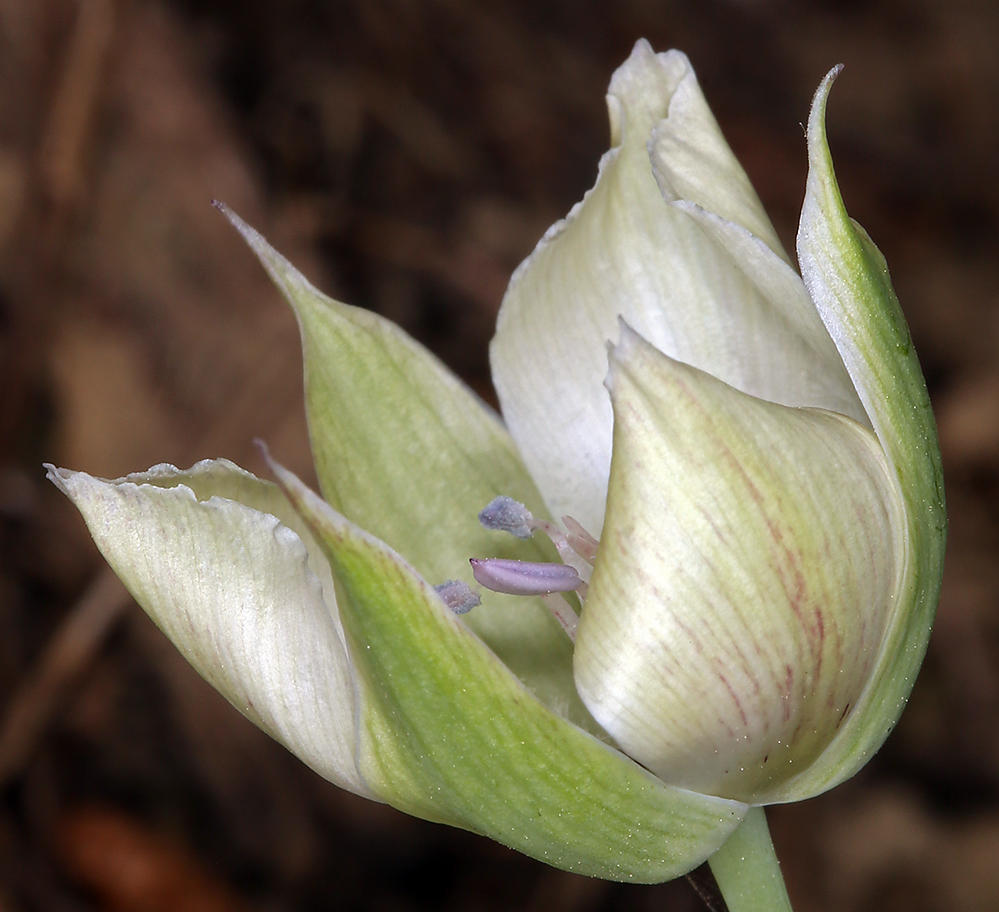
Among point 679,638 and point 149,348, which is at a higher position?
point 679,638

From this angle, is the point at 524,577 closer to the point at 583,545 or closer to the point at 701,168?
the point at 583,545

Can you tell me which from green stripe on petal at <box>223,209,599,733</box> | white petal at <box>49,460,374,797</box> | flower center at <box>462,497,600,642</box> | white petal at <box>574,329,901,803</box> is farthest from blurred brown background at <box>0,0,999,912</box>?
white petal at <box>574,329,901,803</box>

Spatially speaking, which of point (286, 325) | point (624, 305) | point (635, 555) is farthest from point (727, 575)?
point (286, 325)

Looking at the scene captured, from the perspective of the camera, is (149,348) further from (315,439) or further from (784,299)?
(784,299)

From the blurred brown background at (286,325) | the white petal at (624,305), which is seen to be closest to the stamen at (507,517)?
the white petal at (624,305)

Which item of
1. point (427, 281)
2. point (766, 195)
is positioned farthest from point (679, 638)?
point (766, 195)

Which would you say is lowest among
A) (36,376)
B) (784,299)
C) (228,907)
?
(228,907)

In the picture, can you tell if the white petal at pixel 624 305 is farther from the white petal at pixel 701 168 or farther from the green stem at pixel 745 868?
the green stem at pixel 745 868
